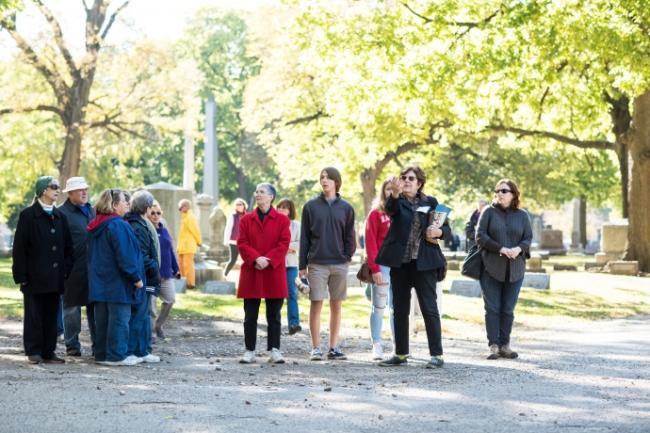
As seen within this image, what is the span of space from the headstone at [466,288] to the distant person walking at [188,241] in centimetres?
448

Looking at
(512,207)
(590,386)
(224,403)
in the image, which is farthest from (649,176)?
(224,403)

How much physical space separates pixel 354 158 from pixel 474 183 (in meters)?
10.4

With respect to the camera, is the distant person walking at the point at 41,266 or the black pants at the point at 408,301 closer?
the black pants at the point at 408,301

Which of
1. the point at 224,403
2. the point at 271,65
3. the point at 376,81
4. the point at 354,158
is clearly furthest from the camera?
the point at 271,65

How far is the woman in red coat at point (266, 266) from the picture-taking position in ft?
Result: 38.8

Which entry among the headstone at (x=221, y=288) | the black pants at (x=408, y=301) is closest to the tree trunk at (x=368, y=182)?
the headstone at (x=221, y=288)

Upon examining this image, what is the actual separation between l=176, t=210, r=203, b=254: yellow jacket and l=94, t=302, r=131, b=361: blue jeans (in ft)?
31.7

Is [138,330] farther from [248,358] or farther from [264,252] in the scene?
[264,252]

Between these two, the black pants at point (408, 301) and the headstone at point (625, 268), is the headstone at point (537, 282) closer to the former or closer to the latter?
the headstone at point (625, 268)

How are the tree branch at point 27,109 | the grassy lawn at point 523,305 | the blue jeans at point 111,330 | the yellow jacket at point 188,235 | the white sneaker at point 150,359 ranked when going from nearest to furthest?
the blue jeans at point 111,330, the white sneaker at point 150,359, the grassy lawn at point 523,305, the yellow jacket at point 188,235, the tree branch at point 27,109

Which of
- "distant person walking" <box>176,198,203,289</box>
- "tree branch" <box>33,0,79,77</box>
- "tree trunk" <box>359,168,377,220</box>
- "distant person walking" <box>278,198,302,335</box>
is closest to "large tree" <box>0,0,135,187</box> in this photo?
"tree branch" <box>33,0,79,77</box>

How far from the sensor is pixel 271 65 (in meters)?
45.9

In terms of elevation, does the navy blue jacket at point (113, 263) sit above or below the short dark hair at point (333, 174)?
below

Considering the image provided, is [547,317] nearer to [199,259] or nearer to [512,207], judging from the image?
[512,207]
